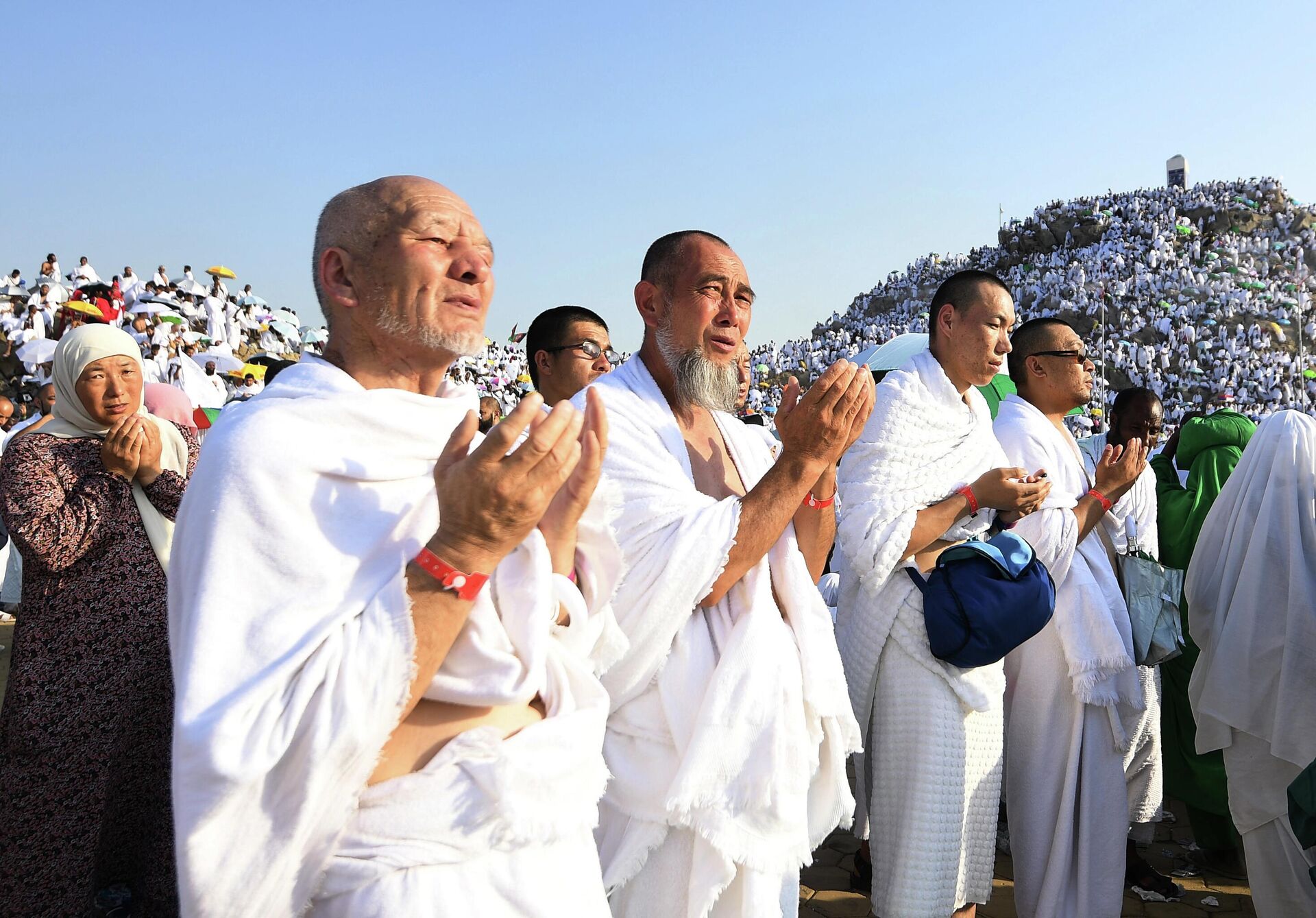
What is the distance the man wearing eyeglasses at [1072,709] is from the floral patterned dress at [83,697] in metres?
3.15

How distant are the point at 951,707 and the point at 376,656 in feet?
8.01

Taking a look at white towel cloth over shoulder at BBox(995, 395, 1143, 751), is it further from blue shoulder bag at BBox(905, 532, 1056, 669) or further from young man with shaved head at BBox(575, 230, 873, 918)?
young man with shaved head at BBox(575, 230, 873, 918)

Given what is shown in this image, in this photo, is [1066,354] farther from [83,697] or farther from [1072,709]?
[83,697]

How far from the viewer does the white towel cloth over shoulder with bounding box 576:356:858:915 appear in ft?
7.43

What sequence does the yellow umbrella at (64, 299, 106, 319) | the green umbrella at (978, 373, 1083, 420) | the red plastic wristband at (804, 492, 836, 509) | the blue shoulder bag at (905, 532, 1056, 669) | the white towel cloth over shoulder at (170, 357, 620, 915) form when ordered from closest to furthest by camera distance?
1. the white towel cloth over shoulder at (170, 357, 620, 915)
2. the red plastic wristband at (804, 492, 836, 509)
3. the blue shoulder bag at (905, 532, 1056, 669)
4. the green umbrella at (978, 373, 1083, 420)
5. the yellow umbrella at (64, 299, 106, 319)

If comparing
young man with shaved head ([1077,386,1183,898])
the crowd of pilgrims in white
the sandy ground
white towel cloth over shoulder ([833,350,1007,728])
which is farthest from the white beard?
the crowd of pilgrims in white

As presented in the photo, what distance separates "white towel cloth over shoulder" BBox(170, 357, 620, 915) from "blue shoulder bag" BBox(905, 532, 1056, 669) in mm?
1935

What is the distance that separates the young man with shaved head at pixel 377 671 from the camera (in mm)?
1365

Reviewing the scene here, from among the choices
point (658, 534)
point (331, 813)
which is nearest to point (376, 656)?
point (331, 813)

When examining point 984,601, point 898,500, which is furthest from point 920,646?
point 898,500

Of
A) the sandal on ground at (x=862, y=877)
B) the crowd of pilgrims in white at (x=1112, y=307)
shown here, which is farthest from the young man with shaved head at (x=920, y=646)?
the crowd of pilgrims in white at (x=1112, y=307)

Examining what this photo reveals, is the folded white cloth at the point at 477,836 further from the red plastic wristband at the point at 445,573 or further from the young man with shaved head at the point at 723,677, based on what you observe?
the young man with shaved head at the point at 723,677

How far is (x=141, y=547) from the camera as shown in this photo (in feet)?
10.4

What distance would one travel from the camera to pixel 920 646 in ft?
11.0
